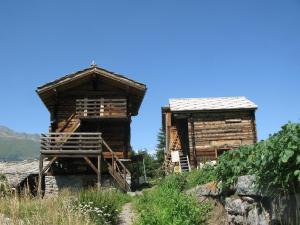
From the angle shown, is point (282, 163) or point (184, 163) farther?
point (184, 163)

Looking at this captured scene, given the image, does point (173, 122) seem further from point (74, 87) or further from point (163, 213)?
point (163, 213)

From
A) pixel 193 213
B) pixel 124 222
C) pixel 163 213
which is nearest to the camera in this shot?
pixel 163 213

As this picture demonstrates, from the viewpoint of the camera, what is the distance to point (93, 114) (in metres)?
26.0

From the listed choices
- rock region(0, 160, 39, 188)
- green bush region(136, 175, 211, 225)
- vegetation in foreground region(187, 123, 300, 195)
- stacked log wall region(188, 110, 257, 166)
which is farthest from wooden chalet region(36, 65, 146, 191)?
vegetation in foreground region(187, 123, 300, 195)

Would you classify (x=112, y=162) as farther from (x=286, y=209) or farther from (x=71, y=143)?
(x=286, y=209)

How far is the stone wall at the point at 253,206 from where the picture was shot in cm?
623

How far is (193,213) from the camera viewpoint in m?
10.2

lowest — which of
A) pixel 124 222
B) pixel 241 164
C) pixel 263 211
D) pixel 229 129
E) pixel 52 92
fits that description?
pixel 124 222

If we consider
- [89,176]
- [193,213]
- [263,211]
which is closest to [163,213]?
[193,213]

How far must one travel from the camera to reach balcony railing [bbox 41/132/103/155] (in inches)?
932

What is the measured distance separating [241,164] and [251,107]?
2239 cm

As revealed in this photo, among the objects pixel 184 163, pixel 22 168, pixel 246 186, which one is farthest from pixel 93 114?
pixel 246 186

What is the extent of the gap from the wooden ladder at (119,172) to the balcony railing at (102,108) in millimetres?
2176

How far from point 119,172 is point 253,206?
17621 mm
